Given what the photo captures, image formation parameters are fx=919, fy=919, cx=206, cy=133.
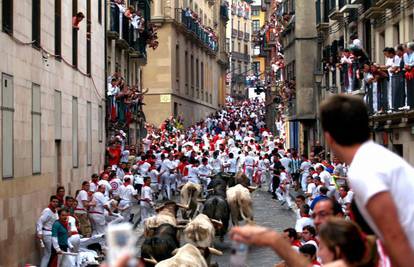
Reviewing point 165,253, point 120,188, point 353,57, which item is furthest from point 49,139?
point 353,57

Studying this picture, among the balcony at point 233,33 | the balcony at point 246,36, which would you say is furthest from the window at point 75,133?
the balcony at point 246,36

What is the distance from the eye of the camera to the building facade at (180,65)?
197 feet

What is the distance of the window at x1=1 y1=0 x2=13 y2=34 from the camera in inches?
623

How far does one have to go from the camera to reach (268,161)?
111 feet

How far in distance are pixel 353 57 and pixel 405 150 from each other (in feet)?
18.8

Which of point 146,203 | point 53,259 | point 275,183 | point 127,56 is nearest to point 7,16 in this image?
point 53,259

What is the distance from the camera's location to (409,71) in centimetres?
2111

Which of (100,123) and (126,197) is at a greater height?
(100,123)

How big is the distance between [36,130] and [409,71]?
28.3 ft

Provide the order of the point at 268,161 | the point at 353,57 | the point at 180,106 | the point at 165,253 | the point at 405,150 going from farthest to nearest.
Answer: the point at 180,106, the point at 268,161, the point at 353,57, the point at 405,150, the point at 165,253

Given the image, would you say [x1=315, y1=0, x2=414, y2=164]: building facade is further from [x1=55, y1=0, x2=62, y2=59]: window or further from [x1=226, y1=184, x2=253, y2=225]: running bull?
[x1=55, y1=0, x2=62, y2=59]: window

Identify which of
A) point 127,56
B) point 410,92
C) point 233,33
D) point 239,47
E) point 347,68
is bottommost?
point 410,92

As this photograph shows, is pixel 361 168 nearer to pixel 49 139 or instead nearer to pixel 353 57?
pixel 49 139

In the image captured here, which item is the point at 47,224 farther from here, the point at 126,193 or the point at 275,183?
the point at 275,183
